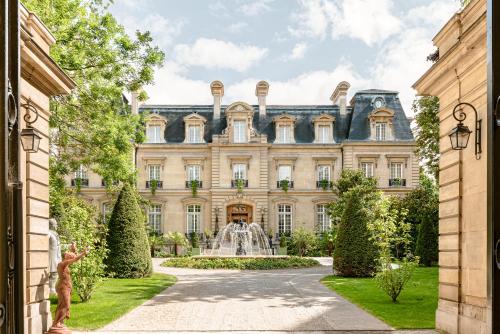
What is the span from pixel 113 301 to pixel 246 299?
3.31m

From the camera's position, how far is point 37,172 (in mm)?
8750

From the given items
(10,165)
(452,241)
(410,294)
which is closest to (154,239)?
(410,294)

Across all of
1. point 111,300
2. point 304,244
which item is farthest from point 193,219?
point 111,300

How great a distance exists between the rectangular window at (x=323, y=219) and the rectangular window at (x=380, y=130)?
5707 millimetres

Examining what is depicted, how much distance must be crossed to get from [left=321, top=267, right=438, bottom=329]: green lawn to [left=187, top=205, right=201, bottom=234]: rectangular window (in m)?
18.1

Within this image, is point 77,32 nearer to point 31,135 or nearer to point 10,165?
point 31,135

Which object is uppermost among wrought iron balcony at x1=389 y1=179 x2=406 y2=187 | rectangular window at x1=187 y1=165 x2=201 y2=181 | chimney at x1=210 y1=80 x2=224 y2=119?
chimney at x1=210 y1=80 x2=224 y2=119

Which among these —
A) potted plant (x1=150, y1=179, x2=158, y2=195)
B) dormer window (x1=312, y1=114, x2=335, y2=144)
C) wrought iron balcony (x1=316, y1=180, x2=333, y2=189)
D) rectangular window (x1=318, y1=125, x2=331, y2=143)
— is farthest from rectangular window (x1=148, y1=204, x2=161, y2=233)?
rectangular window (x1=318, y1=125, x2=331, y2=143)

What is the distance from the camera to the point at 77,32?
50.5ft

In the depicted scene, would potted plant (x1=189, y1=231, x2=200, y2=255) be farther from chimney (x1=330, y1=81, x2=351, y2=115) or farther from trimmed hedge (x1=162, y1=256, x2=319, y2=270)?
chimney (x1=330, y1=81, x2=351, y2=115)

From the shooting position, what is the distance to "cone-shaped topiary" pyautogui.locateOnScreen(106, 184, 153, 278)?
59.9ft

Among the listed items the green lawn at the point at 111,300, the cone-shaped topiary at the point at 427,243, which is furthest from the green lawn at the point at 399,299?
the green lawn at the point at 111,300

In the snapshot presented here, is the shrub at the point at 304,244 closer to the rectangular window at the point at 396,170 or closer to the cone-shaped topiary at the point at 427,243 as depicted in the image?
the rectangular window at the point at 396,170

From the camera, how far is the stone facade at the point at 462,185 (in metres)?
7.89
